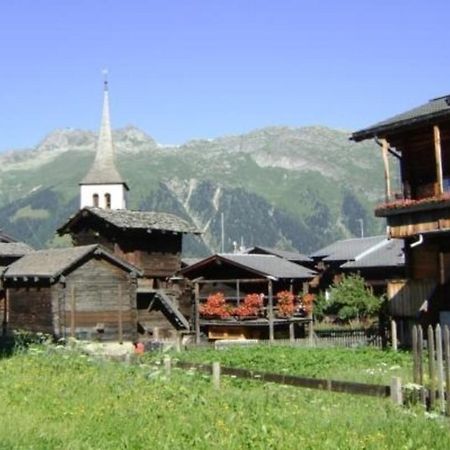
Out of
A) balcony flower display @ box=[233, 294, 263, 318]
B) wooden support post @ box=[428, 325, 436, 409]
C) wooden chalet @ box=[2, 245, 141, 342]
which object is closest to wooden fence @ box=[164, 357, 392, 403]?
wooden support post @ box=[428, 325, 436, 409]

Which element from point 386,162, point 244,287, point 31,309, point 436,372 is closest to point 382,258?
point 244,287

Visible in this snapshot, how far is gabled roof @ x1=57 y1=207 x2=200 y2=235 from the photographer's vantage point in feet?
164

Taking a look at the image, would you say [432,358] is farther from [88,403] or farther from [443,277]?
[443,277]

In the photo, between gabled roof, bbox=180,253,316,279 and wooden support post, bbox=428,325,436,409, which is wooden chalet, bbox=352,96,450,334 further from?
wooden support post, bbox=428,325,436,409

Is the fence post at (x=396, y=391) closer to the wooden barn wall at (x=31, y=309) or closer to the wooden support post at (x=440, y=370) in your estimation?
the wooden support post at (x=440, y=370)

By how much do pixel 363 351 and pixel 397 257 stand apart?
32091 mm

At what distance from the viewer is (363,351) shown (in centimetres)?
3238

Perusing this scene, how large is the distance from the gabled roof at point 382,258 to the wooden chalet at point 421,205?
2766cm

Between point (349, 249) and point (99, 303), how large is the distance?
36.3 meters

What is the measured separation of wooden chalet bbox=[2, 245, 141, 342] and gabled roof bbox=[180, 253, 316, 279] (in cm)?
649

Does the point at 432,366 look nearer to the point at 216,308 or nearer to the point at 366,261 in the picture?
the point at 216,308

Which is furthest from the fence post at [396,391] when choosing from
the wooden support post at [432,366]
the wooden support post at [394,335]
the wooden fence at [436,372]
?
the wooden support post at [394,335]

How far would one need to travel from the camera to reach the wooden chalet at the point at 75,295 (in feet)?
138

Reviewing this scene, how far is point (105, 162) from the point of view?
6906 cm
